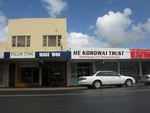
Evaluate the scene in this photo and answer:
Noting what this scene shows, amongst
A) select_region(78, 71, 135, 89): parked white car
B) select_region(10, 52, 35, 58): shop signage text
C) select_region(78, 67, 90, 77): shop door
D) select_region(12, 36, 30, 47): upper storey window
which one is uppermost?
select_region(12, 36, 30, 47): upper storey window

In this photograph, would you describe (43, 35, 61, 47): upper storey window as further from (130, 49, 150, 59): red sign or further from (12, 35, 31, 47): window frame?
(130, 49, 150, 59): red sign

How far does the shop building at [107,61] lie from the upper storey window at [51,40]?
2.65m

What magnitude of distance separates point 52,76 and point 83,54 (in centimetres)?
485

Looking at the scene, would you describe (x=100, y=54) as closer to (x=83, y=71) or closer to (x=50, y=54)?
(x=83, y=71)

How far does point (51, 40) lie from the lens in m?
33.3

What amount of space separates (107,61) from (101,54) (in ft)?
9.66

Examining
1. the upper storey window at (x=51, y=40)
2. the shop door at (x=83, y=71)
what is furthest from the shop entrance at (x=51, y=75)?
the upper storey window at (x=51, y=40)

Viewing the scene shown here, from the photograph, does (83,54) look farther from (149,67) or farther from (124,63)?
(149,67)

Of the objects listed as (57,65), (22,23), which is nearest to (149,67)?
(57,65)

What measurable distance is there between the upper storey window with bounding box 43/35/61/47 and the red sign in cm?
851

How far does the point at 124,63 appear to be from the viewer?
3509cm

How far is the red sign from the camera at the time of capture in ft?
107

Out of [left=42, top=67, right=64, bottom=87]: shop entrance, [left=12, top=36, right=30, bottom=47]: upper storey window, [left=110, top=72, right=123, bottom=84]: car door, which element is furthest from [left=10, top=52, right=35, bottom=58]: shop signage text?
[left=110, top=72, right=123, bottom=84]: car door

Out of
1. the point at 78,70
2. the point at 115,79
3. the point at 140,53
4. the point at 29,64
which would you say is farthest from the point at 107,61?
the point at 29,64
